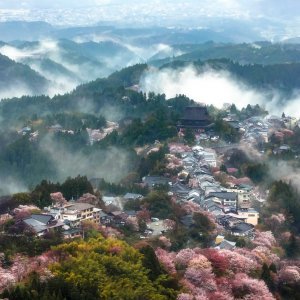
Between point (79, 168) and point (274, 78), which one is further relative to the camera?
point (274, 78)

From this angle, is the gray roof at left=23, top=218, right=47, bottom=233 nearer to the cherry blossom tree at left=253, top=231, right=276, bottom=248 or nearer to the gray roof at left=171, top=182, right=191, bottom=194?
the cherry blossom tree at left=253, top=231, right=276, bottom=248

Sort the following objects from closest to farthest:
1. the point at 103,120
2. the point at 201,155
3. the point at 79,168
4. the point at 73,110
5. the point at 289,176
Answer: the point at 289,176, the point at 201,155, the point at 79,168, the point at 103,120, the point at 73,110

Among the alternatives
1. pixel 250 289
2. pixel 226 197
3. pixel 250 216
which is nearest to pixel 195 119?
pixel 226 197

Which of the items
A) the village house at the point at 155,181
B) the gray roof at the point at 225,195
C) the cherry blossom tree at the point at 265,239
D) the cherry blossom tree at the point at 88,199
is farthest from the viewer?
the village house at the point at 155,181

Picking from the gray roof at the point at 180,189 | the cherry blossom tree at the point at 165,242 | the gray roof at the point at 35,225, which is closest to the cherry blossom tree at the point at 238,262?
the cherry blossom tree at the point at 165,242

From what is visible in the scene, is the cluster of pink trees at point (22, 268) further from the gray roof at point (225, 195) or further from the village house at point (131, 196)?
the gray roof at point (225, 195)

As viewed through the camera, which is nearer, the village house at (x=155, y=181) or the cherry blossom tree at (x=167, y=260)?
the cherry blossom tree at (x=167, y=260)

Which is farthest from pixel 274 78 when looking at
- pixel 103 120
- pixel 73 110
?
pixel 103 120

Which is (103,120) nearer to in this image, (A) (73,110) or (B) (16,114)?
(A) (73,110)
